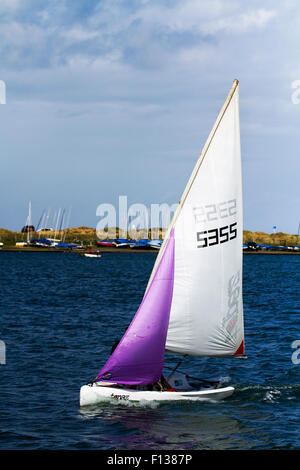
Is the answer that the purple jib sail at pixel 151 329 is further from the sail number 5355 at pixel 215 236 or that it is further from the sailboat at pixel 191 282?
the sail number 5355 at pixel 215 236

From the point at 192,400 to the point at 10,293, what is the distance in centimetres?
4822

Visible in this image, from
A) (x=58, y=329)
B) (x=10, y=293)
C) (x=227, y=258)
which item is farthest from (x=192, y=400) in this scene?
(x=10, y=293)

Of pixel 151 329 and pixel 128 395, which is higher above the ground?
pixel 151 329

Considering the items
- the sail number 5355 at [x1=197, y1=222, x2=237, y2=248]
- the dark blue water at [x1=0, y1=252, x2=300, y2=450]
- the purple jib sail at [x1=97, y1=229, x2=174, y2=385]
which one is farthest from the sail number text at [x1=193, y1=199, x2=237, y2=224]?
the dark blue water at [x1=0, y1=252, x2=300, y2=450]

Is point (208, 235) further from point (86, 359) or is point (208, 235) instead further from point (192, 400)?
point (86, 359)

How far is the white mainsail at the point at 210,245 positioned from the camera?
67.3 ft

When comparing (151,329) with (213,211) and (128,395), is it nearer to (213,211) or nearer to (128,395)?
(128,395)

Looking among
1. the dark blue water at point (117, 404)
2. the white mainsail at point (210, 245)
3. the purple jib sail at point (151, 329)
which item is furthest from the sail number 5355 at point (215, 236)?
the dark blue water at point (117, 404)

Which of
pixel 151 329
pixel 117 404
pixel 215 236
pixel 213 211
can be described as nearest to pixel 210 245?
pixel 215 236

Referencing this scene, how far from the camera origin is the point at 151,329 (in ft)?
68.2

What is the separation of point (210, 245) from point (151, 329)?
3.74 m

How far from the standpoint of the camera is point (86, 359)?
101ft

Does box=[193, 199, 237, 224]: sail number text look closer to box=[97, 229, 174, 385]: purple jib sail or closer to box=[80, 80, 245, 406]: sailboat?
box=[80, 80, 245, 406]: sailboat

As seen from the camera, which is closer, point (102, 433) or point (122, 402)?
point (102, 433)
